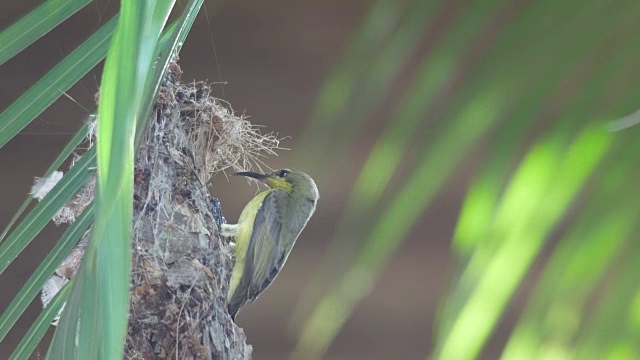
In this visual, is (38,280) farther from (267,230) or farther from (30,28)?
(267,230)

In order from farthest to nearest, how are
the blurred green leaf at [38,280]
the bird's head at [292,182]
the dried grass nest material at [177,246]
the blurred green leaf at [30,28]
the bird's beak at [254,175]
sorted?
the bird's head at [292,182], the bird's beak at [254,175], the dried grass nest material at [177,246], the blurred green leaf at [38,280], the blurred green leaf at [30,28]

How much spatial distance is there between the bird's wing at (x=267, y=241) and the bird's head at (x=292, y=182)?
6 centimetres

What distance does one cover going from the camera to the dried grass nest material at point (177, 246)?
1.90m

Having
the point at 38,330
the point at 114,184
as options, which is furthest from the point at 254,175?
the point at 114,184

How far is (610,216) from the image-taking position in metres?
0.23

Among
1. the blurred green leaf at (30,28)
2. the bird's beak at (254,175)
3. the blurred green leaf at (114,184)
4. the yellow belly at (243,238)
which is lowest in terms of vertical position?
the blurred green leaf at (114,184)

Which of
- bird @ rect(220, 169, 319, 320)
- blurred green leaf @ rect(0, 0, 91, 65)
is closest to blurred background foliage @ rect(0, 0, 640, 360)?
blurred green leaf @ rect(0, 0, 91, 65)

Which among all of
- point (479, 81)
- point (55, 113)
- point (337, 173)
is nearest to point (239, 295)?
point (337, 173)

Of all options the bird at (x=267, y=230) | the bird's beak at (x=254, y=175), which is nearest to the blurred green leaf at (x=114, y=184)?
the bird at (x=267, y=230)

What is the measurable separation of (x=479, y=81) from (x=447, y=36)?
0.01 metres

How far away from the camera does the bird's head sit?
10.9 feet

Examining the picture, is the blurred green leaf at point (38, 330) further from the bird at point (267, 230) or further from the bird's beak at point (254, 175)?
the bird's beak at point (254, 175)

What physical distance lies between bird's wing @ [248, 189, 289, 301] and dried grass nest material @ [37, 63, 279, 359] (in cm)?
41

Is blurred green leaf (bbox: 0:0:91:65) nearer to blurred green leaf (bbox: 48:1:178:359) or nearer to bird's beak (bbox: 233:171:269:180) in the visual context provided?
blurred green leaf (bbox: 48:1:178:359)
